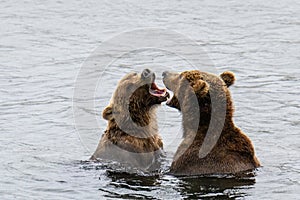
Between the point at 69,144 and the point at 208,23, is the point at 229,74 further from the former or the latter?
the point at 208,23

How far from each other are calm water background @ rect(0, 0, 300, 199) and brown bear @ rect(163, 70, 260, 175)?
0.49 ft

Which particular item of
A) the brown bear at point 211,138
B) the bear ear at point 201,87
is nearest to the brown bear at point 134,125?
the brown bear at point 211,138

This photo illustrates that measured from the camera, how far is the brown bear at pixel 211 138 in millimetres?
8094

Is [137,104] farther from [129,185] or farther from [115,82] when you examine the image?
[115,82]

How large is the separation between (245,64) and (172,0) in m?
5.06

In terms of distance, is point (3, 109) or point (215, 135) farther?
point (3, 109)

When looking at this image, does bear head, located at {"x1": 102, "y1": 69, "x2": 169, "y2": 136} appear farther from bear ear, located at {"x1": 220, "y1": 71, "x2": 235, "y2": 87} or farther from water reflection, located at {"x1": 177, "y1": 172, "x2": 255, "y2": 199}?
water reflection, located at {"x1": 177, "y1": 172, "x2": 255, "y2": 199}

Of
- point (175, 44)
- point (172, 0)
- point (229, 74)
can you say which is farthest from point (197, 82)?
point (172, 0)

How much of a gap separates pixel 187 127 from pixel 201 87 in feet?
1.79

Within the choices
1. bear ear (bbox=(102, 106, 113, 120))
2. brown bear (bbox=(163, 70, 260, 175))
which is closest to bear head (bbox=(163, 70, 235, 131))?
brown bear (bbox=(163, 70, 260, 175))

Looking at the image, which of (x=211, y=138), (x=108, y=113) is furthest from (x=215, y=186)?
(x=108, y=113)

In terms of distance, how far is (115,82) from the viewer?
40.7ft

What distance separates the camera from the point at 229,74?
829cm

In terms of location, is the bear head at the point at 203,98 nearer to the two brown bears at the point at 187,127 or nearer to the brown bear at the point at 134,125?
the two brown bears at the point at 187,127
